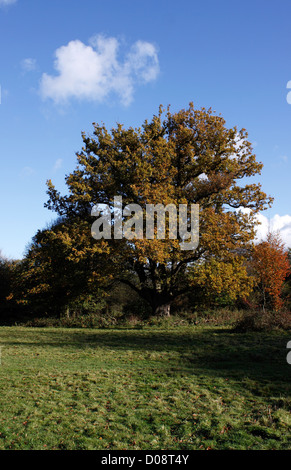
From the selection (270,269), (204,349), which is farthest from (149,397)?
(270,269)

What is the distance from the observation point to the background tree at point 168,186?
63.0ft

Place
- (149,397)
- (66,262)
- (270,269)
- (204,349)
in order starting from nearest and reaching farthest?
(149,397) < (204,349) < (66,262) < (270,269)

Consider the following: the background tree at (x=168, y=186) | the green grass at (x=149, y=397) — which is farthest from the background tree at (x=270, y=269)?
the green grass at (x=149, y=397)

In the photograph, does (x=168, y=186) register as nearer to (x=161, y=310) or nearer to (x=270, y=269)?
(x=161, y=310)

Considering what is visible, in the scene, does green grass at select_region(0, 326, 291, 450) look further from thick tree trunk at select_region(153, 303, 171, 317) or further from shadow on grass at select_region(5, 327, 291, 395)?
thick tree trunk at select_region(153, 303, 171, 317)

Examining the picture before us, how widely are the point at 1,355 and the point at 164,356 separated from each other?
559 cm

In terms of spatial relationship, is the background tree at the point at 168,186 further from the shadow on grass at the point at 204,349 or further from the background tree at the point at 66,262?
the shadow on grass at the point at 204,349

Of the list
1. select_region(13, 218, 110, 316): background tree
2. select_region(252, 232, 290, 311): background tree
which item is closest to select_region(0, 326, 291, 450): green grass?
select_region(13, 218, 110, 316): background tree

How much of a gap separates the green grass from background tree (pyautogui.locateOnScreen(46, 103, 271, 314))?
7690mm

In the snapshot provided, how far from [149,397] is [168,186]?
45.6 feet

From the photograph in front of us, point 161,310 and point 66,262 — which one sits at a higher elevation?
point 66,262

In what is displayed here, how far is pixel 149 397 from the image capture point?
6879 mm

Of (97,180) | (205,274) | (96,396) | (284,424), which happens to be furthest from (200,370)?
(97,180)

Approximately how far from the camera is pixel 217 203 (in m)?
22.3
